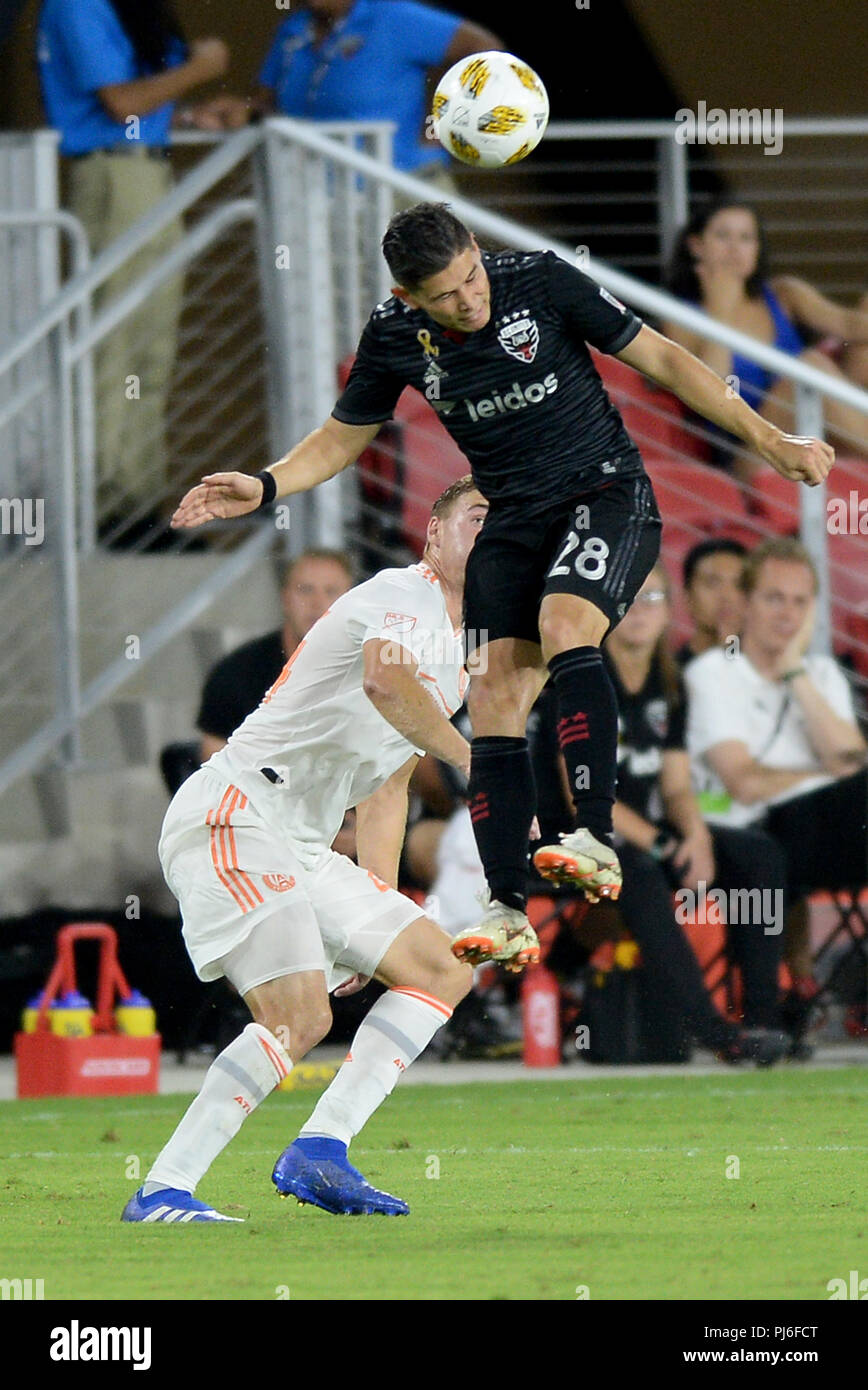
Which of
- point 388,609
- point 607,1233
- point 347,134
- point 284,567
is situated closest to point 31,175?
point 347,134

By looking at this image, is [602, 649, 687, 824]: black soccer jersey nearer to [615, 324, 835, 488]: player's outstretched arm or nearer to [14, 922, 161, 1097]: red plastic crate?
[14, 922, 161, 1097]: red plastic crate

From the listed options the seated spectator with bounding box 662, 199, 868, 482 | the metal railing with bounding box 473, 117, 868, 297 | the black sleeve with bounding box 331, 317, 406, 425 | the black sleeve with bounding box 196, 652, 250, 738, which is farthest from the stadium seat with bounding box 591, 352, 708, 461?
the black sleeve with bounding box 331, 317, 406, 425

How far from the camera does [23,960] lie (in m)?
11.3

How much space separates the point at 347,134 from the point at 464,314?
5836mm

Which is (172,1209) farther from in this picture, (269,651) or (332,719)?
(269,651)

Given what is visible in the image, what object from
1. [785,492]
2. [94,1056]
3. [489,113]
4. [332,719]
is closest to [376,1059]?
[332,719]

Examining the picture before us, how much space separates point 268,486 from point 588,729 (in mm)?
1139

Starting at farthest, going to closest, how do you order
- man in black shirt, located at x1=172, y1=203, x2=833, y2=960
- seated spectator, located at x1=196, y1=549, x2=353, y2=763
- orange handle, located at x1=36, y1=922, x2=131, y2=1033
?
seated spectator, located at x1=196, y1=549, x2=353, y2=763 → orange handle, located at x1=36, y1=922, x2=131, y2=1033 → man in black shirt, located at x1=172, y1=203, x2=833, y2=960

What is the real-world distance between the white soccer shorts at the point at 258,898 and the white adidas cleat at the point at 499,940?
1.20 ft

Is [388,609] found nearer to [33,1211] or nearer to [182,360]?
[33,1211]

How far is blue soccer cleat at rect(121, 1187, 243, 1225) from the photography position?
21.6ft

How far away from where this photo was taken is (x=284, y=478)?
7.15 metres

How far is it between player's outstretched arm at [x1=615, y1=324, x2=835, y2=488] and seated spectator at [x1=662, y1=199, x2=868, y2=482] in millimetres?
5322

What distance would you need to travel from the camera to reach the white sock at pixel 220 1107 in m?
6.61
